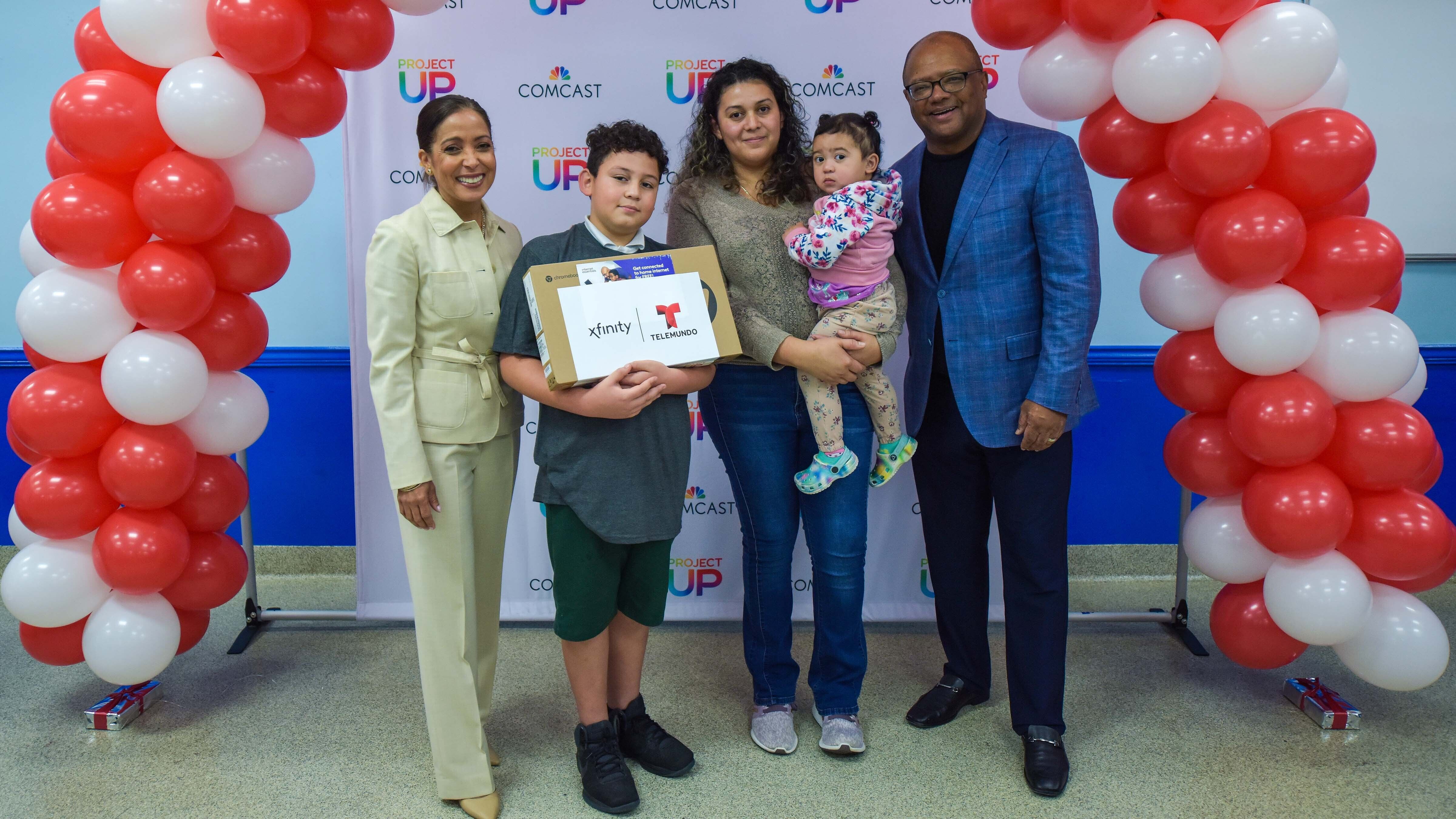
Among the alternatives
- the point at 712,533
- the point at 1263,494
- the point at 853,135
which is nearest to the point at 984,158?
the point at 853,135

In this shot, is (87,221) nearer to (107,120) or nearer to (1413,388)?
(107,120)

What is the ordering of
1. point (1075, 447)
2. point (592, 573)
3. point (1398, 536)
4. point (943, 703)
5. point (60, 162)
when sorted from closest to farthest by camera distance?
point (592, 573), point (1398, 536), point (60, 162), point (943, 703), point (1075, 447)

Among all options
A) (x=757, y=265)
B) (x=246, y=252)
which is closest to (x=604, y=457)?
(x=757, y=265)

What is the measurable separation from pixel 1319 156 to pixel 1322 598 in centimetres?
98

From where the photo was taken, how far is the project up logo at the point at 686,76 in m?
2.65

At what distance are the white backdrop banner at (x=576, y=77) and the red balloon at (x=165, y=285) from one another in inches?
28.4

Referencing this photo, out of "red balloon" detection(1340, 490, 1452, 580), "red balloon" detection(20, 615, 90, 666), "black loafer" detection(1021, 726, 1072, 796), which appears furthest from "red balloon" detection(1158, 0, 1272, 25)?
"red balloon" detection(20, 615, 90, 666)

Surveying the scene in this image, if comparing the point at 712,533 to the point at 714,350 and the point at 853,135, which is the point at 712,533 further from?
the point at 853,135

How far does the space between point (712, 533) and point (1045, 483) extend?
1.26 metres

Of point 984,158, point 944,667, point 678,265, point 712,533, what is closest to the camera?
point 678,265

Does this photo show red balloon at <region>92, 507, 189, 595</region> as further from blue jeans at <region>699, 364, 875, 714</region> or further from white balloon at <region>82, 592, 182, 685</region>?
blue jeans at <region>699, 364, 875, 714</region>

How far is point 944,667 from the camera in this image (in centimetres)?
235

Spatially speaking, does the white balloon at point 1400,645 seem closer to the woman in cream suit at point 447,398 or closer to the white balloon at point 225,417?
the woman in cream suit at point 447,398

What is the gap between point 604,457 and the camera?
1765 mm
